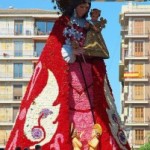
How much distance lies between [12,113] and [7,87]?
240 cm

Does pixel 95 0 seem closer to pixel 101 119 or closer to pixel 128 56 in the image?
pixel 101 119

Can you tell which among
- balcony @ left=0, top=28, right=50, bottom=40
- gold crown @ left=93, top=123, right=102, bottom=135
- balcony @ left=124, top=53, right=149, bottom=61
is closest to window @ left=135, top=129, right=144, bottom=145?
balcony @ left=124, top=53, right=149, bottom=61

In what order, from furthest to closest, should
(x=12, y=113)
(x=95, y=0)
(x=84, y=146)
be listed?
(x=12, y=113) < (x=95, y=0) < (x=84, y=146)

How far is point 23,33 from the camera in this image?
67.5 meters

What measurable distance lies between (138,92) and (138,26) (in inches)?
232

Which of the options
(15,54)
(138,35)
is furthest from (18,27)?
(138,35)

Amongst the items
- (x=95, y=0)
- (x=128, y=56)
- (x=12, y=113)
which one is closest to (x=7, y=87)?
(x=12, y=113)

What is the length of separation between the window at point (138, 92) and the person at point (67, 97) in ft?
150

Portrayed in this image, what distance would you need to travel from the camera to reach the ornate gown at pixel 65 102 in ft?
63.3

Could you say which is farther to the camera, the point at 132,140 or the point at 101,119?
the point at 132,140

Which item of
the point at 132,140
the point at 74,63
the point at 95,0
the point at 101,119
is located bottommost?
the point at 132,140

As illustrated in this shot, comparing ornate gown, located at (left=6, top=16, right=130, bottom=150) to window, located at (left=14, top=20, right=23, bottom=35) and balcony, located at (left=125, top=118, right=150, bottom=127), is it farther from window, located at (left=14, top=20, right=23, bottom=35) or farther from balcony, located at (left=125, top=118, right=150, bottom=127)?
window, located at (left=14, top=20, right=23, bottom=35)

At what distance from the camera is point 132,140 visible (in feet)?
212

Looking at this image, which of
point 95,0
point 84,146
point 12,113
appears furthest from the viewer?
point 12,113
